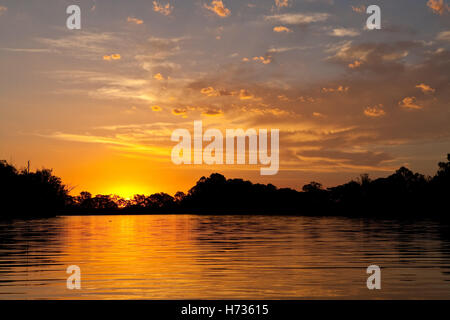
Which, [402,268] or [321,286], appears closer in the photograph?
[321,286]

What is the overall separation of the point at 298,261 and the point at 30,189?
4801 inches

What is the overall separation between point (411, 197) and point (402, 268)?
502ft

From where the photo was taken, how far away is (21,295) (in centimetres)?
1427

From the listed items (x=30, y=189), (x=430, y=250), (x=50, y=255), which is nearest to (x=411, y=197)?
(x=30, y=189)

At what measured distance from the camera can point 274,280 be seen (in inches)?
657
